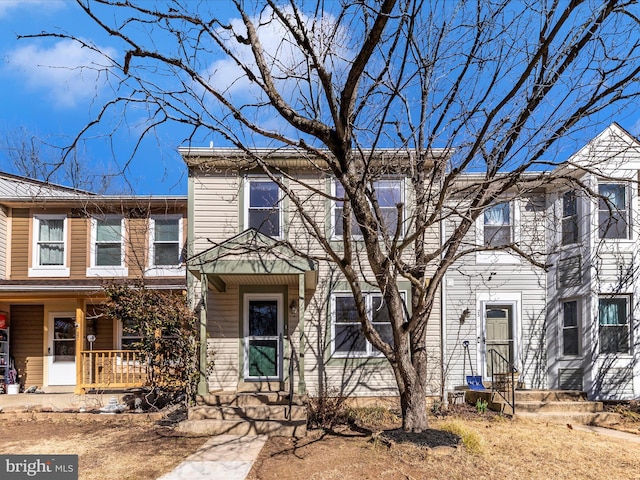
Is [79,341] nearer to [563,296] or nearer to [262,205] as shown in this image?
[262,205]

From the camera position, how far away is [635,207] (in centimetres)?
1141

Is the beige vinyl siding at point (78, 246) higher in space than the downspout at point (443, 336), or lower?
higher

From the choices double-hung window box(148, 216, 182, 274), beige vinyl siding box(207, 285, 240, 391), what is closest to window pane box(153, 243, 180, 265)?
double-hung window box(148, 216, 182, 274)

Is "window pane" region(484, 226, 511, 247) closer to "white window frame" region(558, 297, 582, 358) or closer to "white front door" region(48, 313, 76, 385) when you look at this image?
"white window frame" region(558, 297, 582, 358)

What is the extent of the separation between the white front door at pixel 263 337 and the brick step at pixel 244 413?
73.1 inches

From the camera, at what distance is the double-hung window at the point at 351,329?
11.2 m

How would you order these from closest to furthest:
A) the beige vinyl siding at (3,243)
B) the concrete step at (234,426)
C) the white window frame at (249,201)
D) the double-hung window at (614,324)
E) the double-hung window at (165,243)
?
the concrete step at (234,426), the double-hung window at (614,324), the white window frame at (249,201), the beige vinyl siding at (3,243), the double-hung window at (165,243)

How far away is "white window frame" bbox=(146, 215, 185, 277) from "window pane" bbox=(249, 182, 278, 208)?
308cm

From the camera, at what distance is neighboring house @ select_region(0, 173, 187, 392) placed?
13391 mm

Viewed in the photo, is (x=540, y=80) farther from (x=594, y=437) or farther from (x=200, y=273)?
(x=200, y=273)

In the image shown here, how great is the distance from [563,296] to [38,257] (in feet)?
43.2

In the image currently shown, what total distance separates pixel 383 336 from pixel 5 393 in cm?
934

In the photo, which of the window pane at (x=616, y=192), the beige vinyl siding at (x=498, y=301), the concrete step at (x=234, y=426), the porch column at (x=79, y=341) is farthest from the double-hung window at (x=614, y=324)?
the porch column at (x=79, y=341)

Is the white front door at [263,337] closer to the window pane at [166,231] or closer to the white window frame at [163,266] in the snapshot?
the white window frame at [163,266]
